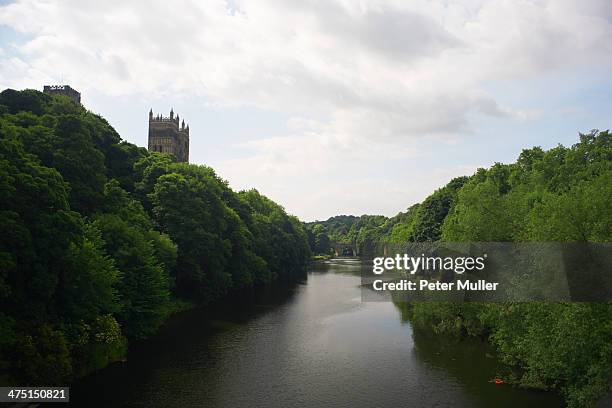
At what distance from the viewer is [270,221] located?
11369 cm

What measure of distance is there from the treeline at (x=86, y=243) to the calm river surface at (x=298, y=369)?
9.59 ft

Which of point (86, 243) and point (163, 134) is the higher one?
point (163, 134)

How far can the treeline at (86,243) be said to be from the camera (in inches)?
1065

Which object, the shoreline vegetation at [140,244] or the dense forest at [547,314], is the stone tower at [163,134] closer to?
the shoreline vegetation at [140,244]

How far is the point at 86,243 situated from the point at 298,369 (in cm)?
1714

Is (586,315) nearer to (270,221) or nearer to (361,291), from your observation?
(361,291)

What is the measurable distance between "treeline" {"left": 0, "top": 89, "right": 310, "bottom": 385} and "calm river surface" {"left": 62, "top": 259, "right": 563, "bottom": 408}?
9.59 ft

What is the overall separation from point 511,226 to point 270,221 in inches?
3124

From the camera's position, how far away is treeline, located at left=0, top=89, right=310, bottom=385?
27.0m

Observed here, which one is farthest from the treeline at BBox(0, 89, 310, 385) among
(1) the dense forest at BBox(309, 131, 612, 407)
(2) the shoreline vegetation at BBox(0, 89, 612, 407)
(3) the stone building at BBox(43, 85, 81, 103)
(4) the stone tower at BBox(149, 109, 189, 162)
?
(4) the stone tower at BBox(149, 109, 189, 162)

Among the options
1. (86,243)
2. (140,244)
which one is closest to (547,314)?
(86,243)

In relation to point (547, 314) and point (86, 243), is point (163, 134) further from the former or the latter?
point (547, 314)

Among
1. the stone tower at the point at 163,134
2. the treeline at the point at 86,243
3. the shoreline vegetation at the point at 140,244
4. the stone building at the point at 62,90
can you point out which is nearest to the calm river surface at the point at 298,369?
the shoreline vegetation at the point at 140,244

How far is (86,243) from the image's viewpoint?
33031 millimetres
